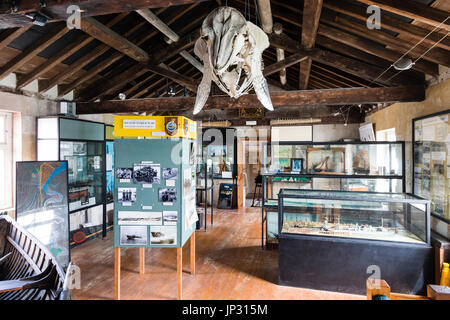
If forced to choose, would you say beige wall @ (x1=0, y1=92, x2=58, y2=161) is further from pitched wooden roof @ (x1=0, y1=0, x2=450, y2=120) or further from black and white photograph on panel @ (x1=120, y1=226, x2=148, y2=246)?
black and white photograph on panel @ (x1=120, y1=226, x2=148, y2=246)

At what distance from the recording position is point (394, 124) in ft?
18.1

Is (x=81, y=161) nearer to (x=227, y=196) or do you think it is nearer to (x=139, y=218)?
(x=139, y=218)

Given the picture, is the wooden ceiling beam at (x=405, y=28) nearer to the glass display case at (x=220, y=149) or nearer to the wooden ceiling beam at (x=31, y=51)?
the wooden ceiling beam at (x=31, y=51)

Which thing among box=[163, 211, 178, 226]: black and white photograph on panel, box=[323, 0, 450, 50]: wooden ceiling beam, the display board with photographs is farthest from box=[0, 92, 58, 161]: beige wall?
box=[323, 0, 450, 50]: wooden ceiling beam

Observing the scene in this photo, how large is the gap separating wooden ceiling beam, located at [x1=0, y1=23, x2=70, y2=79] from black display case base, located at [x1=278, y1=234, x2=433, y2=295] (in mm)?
4547

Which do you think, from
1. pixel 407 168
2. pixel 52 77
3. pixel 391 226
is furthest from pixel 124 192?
pixel 407 168

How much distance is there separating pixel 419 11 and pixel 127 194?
381 centimetres

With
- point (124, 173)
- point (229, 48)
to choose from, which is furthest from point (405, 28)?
point (124, 173)

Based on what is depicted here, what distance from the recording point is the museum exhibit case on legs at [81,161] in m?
5.12

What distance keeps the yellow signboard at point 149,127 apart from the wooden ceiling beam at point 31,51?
1845 millimetres

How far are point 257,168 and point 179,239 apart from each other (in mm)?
8849

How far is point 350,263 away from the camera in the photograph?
376 cm

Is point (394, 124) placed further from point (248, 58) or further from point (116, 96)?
point (116, 96)

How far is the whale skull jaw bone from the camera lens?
2361 millimetres
